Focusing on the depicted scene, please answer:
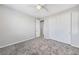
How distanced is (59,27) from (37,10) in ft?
2.13

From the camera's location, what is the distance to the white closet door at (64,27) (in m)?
1.51

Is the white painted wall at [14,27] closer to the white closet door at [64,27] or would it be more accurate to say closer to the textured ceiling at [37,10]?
the textured ceiling at [37,10]

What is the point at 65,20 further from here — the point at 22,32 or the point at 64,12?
the point at 22,32

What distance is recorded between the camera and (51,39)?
1.61m

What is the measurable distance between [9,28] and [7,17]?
9.6 inches

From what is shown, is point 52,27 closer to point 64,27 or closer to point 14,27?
point 64,27

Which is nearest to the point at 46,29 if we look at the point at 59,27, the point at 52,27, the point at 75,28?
the point at 52,27

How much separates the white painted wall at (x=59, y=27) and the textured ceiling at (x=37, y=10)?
0.41ft

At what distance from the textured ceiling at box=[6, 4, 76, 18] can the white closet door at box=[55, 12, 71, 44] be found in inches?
5.9

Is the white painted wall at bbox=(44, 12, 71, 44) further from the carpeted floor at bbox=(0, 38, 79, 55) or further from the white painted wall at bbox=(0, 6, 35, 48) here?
the white painted wall at bbox=(0, 6, 35, 48)

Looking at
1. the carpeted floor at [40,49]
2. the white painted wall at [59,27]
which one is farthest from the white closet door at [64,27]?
the carpeted floor at [40,49]

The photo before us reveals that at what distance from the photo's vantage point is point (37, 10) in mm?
1526

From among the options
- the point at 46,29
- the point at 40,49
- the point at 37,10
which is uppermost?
the point at 37,10
